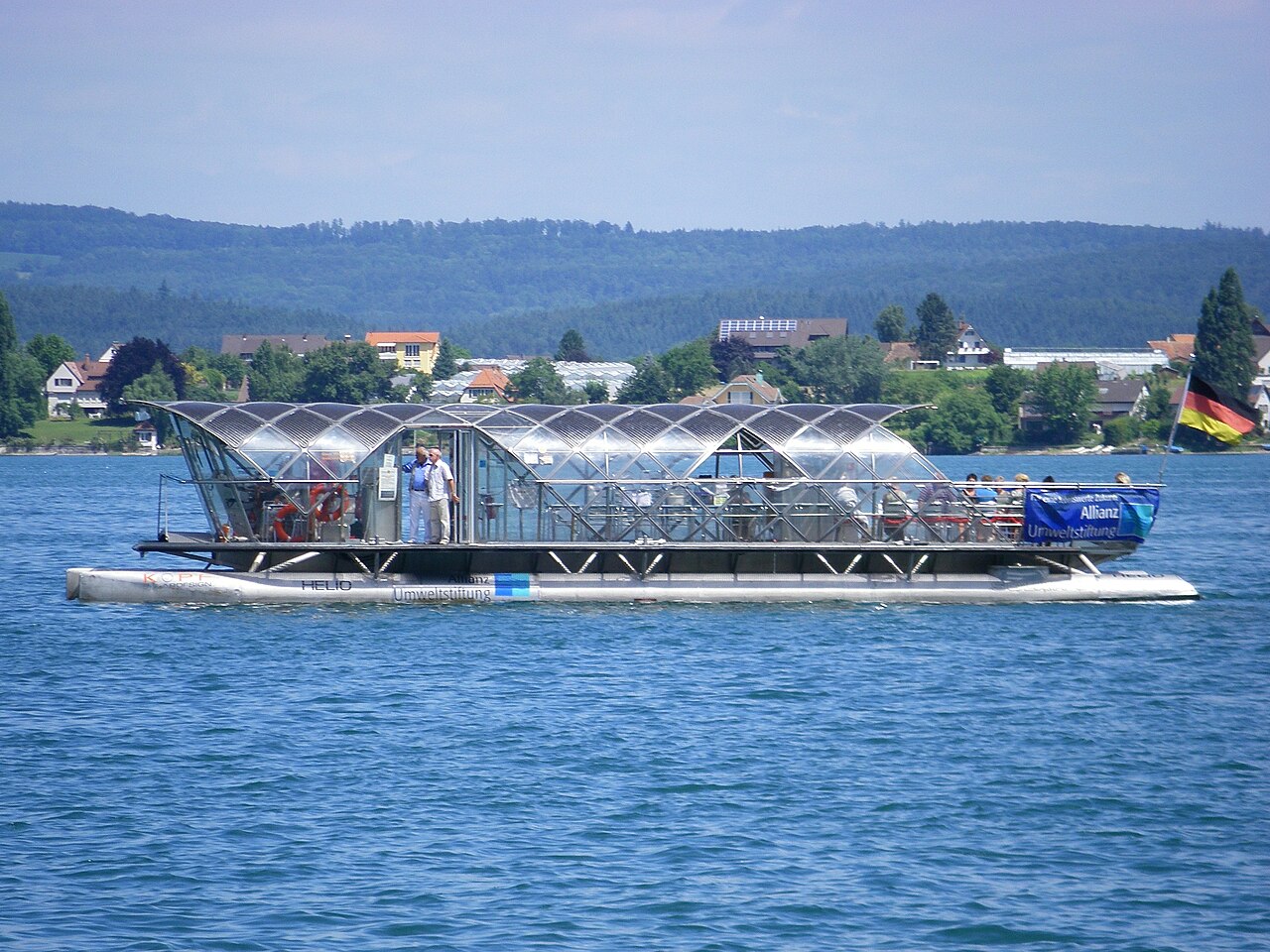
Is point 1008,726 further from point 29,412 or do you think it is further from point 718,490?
point 29,412

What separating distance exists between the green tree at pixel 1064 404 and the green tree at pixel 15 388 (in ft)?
317

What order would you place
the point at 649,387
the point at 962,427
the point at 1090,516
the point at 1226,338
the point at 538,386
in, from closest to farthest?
the point at 1090,516
the point at 962,427
the point at 1226,338
the point at 649,387
the point at 538,386

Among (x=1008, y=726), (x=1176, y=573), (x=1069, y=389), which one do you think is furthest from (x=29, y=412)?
(x=1008, y=726)

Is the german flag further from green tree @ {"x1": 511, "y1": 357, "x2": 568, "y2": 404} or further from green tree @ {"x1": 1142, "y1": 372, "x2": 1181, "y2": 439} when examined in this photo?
green tree @ {"x1": 511, "y1": 357, "x2": 568, "y2": 404}

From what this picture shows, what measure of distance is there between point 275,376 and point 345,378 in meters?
16.7

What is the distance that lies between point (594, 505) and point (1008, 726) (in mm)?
11499

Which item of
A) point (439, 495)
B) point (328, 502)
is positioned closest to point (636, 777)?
point (439, 495)

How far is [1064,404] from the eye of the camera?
5659 inches

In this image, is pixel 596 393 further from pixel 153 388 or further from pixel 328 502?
pixel 328 502

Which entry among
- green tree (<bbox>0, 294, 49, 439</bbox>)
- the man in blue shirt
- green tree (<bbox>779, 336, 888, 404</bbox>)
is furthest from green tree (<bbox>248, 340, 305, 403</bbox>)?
the man in blue shirt

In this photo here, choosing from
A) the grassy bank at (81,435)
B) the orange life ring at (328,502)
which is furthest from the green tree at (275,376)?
the orange life ring at (328,502)

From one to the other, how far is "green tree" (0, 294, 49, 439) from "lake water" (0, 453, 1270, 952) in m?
122

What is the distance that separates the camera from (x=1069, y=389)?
145 m

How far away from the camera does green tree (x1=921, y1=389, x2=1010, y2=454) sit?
13900 cm
